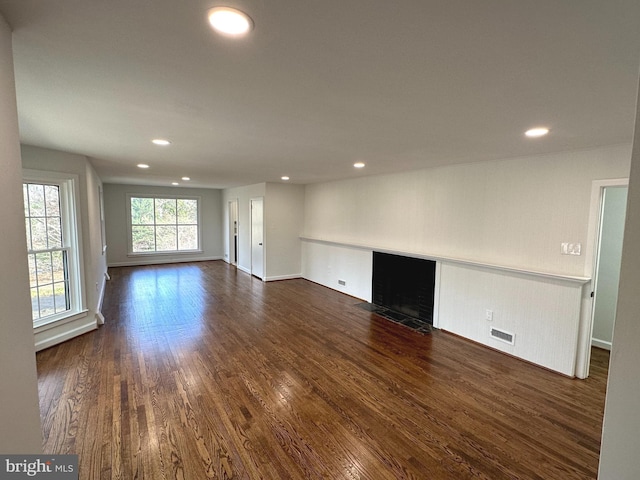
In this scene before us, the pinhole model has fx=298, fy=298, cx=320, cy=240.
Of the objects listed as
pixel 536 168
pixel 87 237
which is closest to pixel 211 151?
pixel 87 237

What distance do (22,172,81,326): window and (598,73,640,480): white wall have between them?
15.7 ft

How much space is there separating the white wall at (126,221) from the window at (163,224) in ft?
0.55

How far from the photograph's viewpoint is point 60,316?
12.0 feet

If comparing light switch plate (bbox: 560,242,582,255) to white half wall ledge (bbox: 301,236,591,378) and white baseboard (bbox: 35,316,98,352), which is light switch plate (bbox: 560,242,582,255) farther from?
white baseboard (bbox: 35,316,98,352)

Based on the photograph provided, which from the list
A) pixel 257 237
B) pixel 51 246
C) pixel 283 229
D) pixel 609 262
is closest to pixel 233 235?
pixel 257 237

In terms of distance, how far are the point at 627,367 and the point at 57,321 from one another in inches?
193

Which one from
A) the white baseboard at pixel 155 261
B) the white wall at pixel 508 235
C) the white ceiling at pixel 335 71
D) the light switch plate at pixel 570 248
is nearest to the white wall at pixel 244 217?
the white baseboard at pixel 155 261

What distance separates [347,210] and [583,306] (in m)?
3.97

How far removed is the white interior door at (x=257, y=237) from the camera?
7059 millimetres

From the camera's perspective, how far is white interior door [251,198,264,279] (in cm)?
706

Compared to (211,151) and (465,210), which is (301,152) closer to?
(211,151)

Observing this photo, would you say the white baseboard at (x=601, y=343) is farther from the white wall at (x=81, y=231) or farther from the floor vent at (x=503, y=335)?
the white wall at (x=81, y=231)

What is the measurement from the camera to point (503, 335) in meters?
3.55

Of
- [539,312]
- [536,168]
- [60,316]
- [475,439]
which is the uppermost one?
[536,168]
